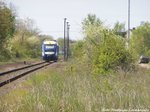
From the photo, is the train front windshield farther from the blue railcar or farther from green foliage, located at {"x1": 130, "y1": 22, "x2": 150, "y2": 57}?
green foliage, located at {"x1": 130, "y1": 22, "x2": 150, "y2": 57}

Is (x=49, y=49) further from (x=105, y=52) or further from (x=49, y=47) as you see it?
(x=105, y=52)

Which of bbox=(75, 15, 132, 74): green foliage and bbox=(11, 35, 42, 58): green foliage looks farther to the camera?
bbox=(11, 35, 42, 58): green foliage

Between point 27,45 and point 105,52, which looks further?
point 27,45

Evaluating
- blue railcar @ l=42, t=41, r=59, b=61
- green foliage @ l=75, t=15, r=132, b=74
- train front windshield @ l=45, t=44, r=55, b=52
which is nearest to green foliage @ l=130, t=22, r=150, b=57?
blue railcar @ l=42, t=41, r=59, b=61

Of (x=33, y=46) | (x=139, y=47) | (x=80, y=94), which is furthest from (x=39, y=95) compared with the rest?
(x=33, y=46)

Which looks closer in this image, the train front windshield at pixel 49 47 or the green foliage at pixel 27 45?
the train front windshield at pixel 49 47

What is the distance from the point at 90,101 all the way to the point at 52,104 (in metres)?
1.16

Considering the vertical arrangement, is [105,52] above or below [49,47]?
above

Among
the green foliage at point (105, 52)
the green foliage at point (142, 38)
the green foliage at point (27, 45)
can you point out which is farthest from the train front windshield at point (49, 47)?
the green foliage at point (105, 52)

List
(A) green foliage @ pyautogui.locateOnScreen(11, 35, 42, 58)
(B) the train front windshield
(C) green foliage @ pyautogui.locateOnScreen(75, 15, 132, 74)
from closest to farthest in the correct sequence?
(C) green foliage @ pyautogui.locateOnScreen(75, 15, 132, 74) → (B) the train front windshield → (A) green foliage @ pyautogui.locateOnScreen(11, 35, 42, 58)

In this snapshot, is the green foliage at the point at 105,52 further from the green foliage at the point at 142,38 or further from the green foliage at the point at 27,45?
the green foliage at the point at 27,45

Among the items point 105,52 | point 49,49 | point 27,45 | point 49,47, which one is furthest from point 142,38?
point 105,52

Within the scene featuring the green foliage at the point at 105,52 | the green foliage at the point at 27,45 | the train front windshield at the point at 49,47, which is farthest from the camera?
the green foliage at the point at 27,45

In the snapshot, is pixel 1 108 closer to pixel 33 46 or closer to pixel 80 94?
pixel 80 94
